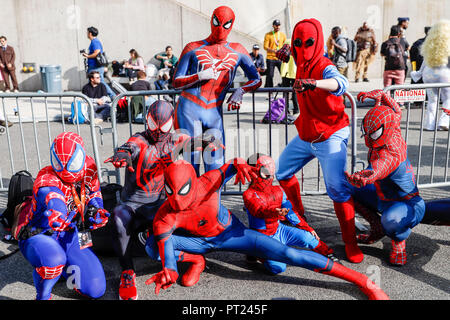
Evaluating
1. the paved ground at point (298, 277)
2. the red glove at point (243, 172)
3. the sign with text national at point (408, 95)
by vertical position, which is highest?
the sign with text national at point (408, 95)

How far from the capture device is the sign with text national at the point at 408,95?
15.3 ft

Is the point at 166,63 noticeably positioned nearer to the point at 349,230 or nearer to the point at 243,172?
the point at 349,230

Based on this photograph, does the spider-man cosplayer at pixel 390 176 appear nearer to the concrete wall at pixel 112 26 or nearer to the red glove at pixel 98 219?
the red glove at pixel 98 219

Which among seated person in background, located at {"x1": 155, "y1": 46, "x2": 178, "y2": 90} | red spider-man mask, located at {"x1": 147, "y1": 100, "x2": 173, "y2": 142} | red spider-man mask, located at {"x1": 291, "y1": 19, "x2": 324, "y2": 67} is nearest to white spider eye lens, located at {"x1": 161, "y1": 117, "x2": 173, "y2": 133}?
red spider-man mask, located at {"x1": 147, "y1": 100, "x2": 173, "y2": 142}

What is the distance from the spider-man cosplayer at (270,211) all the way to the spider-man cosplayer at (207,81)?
0.84 meters

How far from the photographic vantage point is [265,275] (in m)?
3.82

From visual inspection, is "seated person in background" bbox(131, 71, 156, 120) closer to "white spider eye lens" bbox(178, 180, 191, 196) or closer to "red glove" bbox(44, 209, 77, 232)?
"red glove" bbox(44, 209, 77, 232)

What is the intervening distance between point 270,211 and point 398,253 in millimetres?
1101

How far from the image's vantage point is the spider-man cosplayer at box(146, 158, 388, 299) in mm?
3354

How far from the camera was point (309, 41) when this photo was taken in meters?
3.87

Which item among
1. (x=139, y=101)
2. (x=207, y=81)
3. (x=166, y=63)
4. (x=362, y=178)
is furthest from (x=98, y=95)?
(x=362, y=178)

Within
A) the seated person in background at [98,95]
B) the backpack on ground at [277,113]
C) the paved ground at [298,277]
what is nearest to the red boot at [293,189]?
the paved ground at [298,277]
